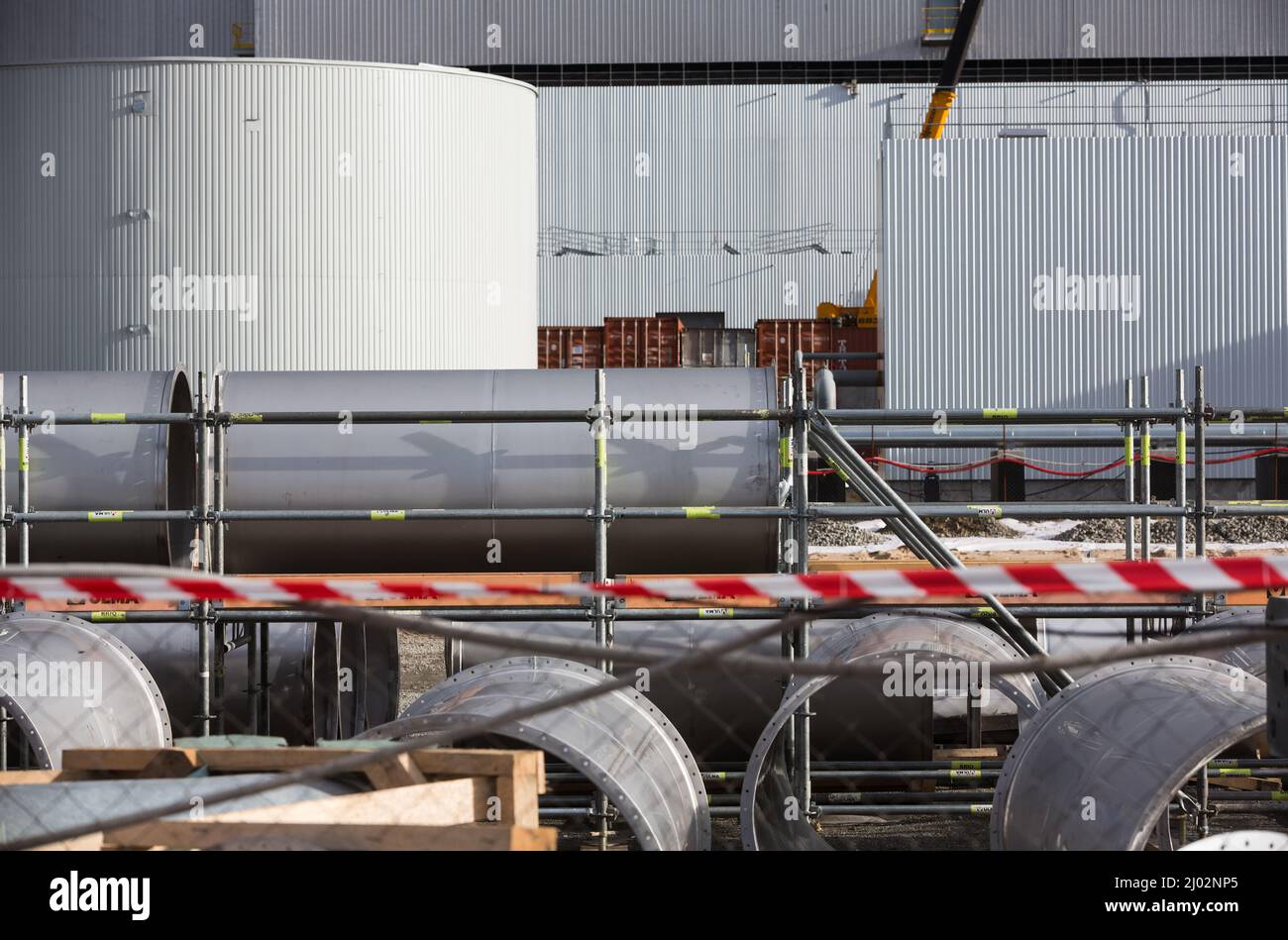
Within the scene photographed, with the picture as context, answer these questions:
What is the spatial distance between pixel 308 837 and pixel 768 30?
34104 millimetres

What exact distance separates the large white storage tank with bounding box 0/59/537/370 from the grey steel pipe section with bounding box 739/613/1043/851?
13117 millimetres

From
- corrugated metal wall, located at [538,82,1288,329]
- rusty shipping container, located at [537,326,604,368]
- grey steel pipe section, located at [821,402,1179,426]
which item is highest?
corrugated metal wall, located at [538,82,1288,329]

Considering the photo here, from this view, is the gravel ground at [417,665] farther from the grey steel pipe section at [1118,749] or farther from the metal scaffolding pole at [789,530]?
the grey steel pipe section at [1118,749]

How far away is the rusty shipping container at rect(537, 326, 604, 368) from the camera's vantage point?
32.3 m

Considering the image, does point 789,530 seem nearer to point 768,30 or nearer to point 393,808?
point 393,808

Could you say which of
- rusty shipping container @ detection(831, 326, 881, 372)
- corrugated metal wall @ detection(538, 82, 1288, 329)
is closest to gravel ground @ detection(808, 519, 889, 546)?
rusty shipping container @ detection(831, 326, 881, 372)

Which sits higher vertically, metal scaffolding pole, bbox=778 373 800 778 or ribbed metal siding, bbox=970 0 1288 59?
ribbed metal siding, bbox=970 0 1288 59

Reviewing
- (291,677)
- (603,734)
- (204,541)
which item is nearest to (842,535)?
(291,677)

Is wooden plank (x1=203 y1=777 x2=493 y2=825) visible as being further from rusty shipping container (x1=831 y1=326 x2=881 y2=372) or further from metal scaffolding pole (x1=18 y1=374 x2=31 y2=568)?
rusty shipping container (x1=831 y1=326 x2=881 y2=372)

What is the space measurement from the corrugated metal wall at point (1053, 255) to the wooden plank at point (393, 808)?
22.6m

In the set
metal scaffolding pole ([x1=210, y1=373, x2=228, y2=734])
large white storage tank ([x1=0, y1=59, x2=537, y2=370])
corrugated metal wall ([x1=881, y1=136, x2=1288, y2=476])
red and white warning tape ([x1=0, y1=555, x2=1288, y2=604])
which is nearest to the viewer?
red and white warning tape ([x1=0, y1=555, x2=1288, y2=604])

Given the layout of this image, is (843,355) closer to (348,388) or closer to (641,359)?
(641,359)

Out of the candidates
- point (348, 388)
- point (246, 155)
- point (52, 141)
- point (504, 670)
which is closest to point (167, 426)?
point (348, 388)

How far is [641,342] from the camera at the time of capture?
32062 mm
